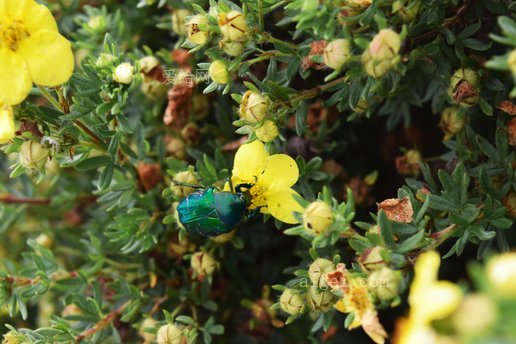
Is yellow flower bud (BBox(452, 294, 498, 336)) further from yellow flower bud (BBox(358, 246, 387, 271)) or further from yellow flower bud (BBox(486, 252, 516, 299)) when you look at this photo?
yellow flower bud (BBox(358, 246, 387, 271))

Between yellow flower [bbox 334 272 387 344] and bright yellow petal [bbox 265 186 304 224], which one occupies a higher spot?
yellow flower [bbox 334 272 387 344]

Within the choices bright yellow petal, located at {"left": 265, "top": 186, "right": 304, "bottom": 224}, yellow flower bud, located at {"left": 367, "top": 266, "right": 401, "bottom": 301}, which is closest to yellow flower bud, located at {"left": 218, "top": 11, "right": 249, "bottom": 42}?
bright yellow petal, located at {"left": 265, "top": 186, "right": 304, "bottom": 224}

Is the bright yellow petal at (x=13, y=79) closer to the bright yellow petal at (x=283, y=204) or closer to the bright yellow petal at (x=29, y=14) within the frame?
the bright yellow petal at (x=29, y=14)

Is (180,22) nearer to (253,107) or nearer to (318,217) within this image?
(253,107)

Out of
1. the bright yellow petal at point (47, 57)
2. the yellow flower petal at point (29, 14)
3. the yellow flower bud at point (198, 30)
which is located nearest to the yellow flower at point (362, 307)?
the yellow flower bud at point (198, 30)

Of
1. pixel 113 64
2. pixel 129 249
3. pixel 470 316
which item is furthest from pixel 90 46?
pixel 470 316
